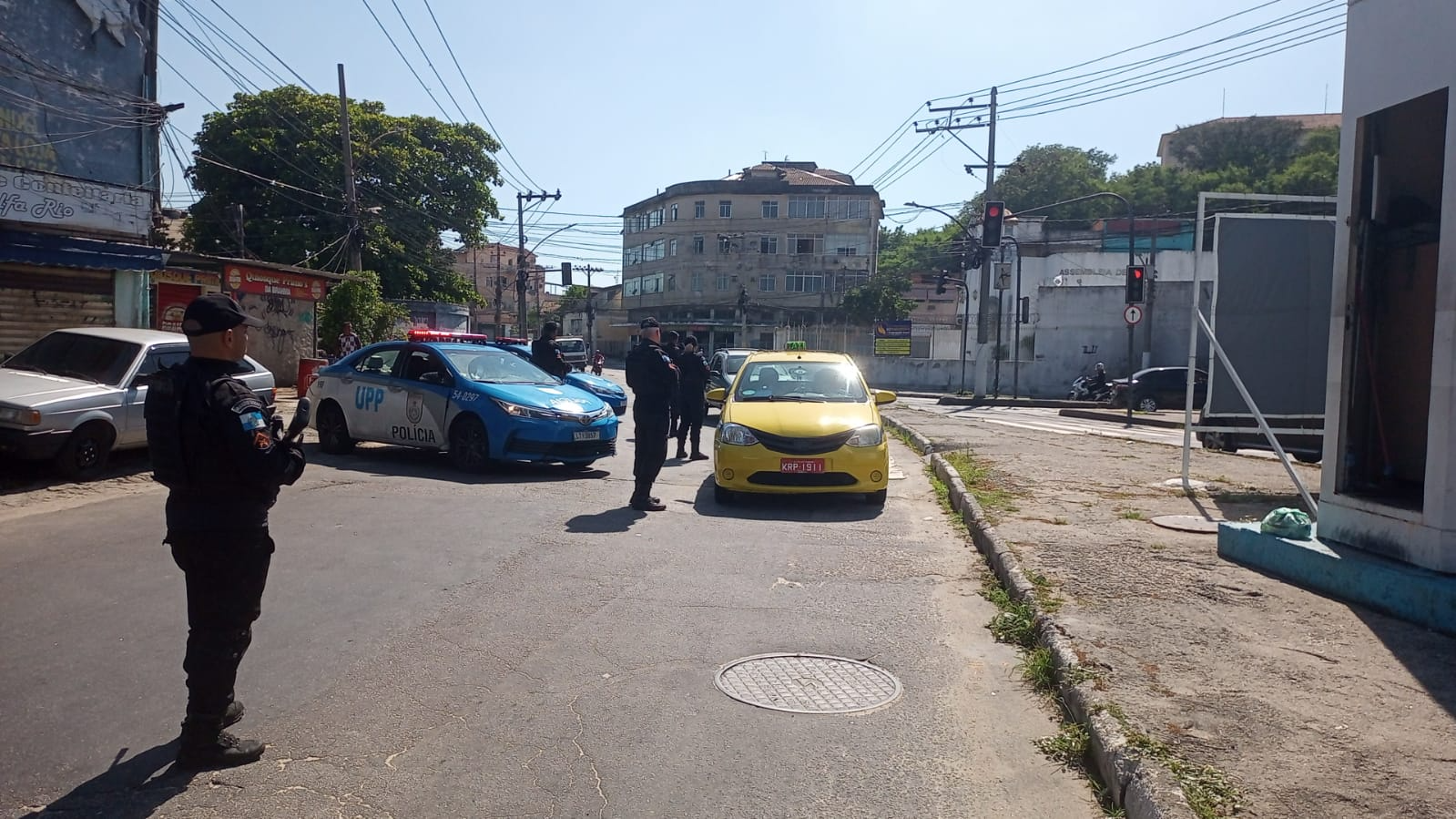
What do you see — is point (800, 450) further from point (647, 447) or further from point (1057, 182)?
point (1057, 182)

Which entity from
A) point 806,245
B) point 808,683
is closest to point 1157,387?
point 808,683

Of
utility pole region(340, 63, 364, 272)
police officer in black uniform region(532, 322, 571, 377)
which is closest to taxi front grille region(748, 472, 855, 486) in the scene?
police officer in black uniform region(532, 322, 571, 377)

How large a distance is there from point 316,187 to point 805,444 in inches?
1470

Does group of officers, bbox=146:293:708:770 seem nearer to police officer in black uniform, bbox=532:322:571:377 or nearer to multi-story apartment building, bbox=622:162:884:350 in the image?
police officer in black uniform, bbox=532:322:571:377

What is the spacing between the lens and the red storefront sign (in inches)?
830

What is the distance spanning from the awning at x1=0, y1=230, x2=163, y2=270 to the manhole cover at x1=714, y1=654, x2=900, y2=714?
1517 cm

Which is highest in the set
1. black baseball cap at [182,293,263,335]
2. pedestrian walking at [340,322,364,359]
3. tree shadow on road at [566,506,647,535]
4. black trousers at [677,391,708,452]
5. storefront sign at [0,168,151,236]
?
storefront sign at [0,168,151,236]

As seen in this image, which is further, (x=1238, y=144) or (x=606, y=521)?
(x=1238, y=144)

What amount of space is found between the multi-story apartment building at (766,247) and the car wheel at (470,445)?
5255 centimetres

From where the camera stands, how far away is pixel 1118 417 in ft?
90.7

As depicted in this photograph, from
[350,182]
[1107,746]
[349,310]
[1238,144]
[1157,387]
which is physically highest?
[1238,144]

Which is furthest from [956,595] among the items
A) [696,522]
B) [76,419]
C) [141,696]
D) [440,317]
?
[440,317]

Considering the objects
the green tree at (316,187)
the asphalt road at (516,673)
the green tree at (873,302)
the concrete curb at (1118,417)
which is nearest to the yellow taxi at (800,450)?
the asphalt road at (516,673)

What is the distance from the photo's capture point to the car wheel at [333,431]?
505 inches
